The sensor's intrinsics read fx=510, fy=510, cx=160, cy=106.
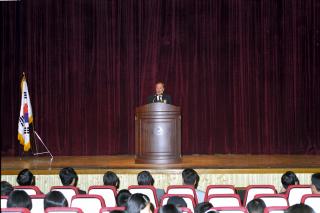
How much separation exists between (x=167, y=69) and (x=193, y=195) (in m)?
6.33

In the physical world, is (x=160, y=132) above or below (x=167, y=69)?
below

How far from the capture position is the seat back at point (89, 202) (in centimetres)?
425

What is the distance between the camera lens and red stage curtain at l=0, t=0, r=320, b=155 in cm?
1091

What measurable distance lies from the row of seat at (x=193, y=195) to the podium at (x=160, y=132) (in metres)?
2.70

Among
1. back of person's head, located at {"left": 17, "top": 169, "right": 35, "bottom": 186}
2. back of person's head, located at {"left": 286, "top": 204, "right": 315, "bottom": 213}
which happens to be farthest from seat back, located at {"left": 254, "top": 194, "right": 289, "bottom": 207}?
back of person's head, located at {"left": 17, "top": 169, "right": 35, "bottom": 186}

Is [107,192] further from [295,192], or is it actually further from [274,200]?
[295,192]

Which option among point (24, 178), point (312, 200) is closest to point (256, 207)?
point (312, 200)

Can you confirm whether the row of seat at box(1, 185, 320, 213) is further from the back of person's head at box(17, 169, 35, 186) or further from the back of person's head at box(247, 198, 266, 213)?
the back of person's head at box(17, 169, 35, 186)

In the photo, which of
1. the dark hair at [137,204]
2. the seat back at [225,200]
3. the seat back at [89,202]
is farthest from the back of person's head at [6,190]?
the seat back at [225,200]

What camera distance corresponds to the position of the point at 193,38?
1101cm

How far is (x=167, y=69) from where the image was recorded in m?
11.0

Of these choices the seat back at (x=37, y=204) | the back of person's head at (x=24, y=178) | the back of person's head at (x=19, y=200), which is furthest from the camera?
the back of person's head at (x=24, y=178)

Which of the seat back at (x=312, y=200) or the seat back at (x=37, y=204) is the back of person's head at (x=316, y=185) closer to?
the seat back at (x=312, y=200)

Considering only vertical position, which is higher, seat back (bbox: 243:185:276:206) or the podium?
the podium
